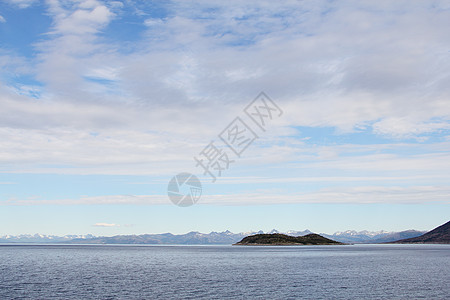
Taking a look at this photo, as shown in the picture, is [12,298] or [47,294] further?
[47,294]

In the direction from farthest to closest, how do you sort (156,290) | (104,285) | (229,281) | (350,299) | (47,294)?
(229,281) → (104,285) → (156,290) → (47,294) → (350,299)

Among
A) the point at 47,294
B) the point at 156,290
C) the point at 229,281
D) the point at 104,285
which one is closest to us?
the point at 47,294

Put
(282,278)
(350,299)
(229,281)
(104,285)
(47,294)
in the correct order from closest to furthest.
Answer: (350,299) → (47,294) → (104,285) → (229,281) → (282,278)

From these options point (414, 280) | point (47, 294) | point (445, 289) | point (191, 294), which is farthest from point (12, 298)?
point (414, 280)

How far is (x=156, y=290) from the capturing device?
91312 mm

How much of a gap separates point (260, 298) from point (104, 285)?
4385cm

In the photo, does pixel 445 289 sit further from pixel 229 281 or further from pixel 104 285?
pixel 104 285

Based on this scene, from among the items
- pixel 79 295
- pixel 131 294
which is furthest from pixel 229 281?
pixel 79 295

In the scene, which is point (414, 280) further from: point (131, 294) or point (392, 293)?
point (131, 294)

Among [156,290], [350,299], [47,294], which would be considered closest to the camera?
[350,299]

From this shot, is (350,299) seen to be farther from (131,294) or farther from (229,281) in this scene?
(131,294)

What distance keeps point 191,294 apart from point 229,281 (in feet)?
86.8

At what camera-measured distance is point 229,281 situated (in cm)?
10988

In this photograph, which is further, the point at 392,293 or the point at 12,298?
the point at 392,293
